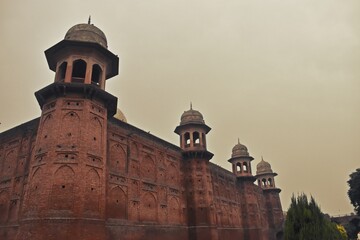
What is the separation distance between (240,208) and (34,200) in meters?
31.5

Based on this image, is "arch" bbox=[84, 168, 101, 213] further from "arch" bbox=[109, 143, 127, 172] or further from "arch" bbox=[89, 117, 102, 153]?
"arch" bbox=[109, 143, 127, 172]

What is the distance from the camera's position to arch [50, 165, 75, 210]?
47.7ft

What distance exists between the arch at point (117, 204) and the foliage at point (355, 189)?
93.8 ft

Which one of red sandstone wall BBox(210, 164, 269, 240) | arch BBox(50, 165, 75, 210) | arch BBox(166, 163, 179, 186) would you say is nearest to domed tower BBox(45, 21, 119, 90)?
arch BBox(50, 165, 75, 210)

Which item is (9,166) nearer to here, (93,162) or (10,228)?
(10,228)

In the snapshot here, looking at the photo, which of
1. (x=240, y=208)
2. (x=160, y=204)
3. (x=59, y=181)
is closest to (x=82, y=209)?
(x=59, y=181)

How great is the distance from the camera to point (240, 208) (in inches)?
1578

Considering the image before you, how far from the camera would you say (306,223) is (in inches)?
584

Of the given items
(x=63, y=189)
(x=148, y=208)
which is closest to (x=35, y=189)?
(x=63, y=189)

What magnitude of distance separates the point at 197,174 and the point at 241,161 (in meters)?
14.1

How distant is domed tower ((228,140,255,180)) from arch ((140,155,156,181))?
19.6 meters

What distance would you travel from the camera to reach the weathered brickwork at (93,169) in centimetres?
1491

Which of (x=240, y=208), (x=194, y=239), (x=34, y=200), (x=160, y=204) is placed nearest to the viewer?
(x=34, y=200)

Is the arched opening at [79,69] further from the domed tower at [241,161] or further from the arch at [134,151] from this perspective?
the domed tower at [241,161]
